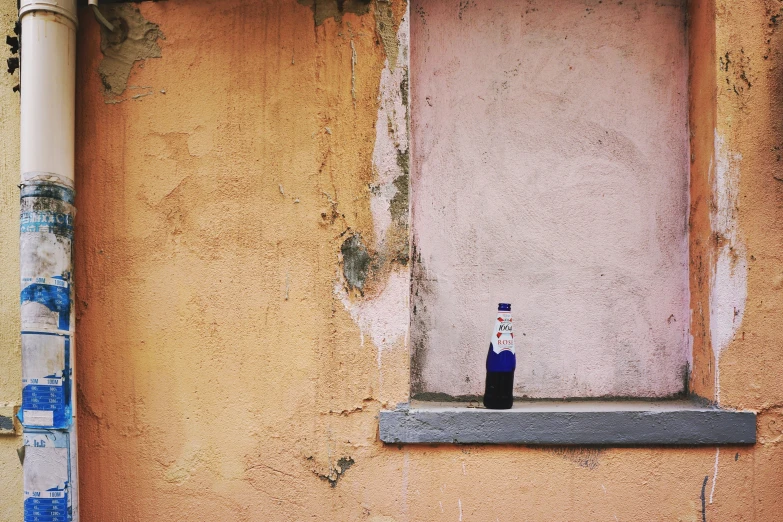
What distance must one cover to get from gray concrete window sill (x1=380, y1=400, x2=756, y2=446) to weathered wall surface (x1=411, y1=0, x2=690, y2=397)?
342 millimetres

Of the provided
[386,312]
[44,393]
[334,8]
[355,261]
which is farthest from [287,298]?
[334,8]

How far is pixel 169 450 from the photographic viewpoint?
2533mm

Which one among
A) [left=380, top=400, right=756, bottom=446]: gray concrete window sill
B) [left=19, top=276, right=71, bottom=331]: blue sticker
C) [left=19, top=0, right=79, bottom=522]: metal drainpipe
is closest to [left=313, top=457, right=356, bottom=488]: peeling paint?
[left=380, top=400, right=756, bottom=446]: gray concrete window sill

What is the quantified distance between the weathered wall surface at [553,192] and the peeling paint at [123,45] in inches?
55.4

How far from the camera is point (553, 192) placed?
2777mm

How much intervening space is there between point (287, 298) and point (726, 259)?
2188mm

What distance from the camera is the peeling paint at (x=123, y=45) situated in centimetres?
261

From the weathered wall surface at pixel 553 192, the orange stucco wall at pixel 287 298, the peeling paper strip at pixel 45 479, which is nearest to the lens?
the peeling paper strip at pixel 45 479

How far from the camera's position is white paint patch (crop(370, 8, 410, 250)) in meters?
2.51

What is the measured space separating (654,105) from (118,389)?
3.23m

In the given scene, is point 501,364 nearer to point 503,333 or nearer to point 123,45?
point 503,333

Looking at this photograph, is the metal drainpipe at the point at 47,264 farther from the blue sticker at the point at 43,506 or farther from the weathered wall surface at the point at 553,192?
the weathered wall surface at the point at 553,192

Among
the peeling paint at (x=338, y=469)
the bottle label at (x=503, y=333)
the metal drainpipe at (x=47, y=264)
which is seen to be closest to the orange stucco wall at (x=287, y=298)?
the peeling paint at (x=338, y=469)

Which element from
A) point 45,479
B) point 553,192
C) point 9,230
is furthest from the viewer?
point 553,192
